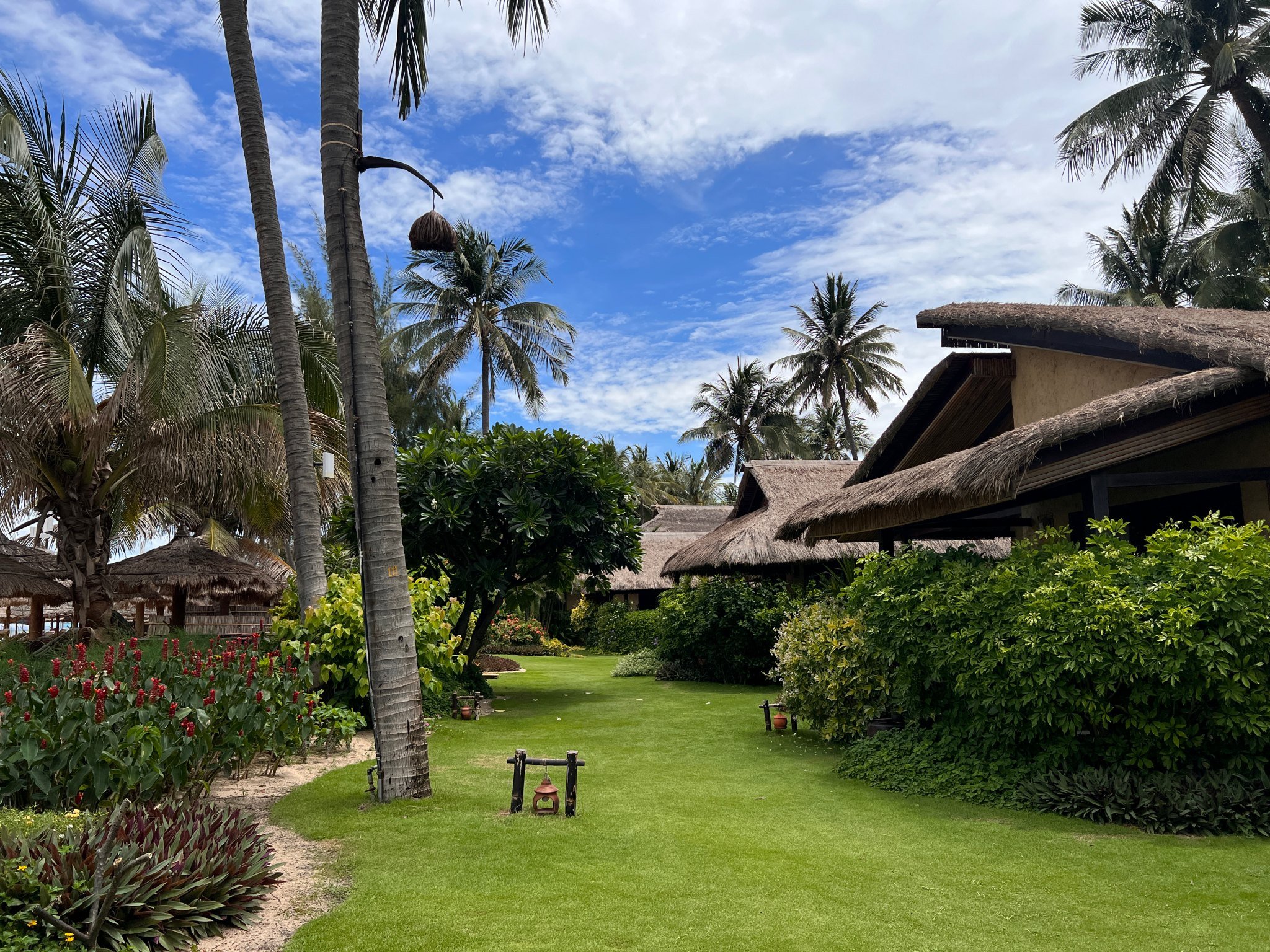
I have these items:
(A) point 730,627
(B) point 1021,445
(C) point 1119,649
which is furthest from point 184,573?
(C) point 1119,649

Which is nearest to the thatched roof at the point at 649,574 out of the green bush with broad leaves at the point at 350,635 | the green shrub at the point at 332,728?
the green bush with broad leaves at the point at 350,635

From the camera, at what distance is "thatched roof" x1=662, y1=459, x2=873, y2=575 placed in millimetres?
17875

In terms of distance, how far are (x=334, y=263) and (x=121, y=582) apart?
36.9 ft

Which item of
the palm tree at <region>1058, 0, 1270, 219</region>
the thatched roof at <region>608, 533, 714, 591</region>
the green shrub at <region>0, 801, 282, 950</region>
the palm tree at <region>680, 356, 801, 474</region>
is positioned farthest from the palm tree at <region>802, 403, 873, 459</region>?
the green shrub at <region>0, 801, 282, 950</region>

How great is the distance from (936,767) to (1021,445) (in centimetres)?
283

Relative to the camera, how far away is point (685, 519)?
3669 centimetres

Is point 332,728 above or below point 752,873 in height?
above

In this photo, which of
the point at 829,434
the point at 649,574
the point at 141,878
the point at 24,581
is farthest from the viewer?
the point at 829,434

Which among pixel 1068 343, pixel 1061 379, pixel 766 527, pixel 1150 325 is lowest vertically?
pixel 766 527

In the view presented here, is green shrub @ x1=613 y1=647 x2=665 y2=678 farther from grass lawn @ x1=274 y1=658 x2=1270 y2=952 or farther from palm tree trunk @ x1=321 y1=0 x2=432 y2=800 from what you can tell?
palm tree trunk @ x1=321 y1=0 x2=432 y2=800

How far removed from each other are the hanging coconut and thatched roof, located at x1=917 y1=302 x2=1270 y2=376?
5526 mm

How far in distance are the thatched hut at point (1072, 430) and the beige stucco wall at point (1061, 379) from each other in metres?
0.02

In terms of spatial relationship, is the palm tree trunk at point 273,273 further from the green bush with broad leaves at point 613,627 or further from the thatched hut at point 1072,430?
the green bush with broad leaves at point 613,627

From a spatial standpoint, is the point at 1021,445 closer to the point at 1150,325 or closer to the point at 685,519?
the point at 1150,325
